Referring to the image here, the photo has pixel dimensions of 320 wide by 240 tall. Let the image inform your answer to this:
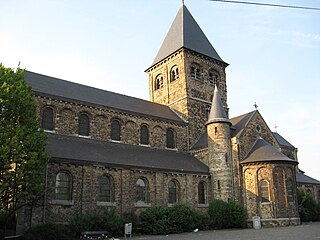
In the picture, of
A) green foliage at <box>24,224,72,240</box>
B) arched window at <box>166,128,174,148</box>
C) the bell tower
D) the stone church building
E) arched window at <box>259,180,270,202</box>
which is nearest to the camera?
green foliage at <box>24,224,72,240</box>

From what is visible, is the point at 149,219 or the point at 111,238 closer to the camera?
the point at 111,238

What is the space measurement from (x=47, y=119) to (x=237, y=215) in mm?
16537

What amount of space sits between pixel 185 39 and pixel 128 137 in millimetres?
15268

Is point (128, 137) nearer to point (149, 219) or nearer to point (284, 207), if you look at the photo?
point (149, 219)

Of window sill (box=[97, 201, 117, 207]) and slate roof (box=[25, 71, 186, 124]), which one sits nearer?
window sill (box=[97, 201, 117, 207])

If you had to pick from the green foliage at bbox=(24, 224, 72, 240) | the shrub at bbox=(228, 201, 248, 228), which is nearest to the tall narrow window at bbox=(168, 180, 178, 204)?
the shrub at bbox=(228, 201, 248, 228)

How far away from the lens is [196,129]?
35.9m

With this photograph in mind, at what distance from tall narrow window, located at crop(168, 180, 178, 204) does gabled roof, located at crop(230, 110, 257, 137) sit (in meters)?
7.56

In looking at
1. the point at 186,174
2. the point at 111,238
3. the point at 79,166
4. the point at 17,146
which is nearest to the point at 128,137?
the point at 186,174

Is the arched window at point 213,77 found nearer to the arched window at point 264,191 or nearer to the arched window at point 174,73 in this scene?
the arched window at point 174,73

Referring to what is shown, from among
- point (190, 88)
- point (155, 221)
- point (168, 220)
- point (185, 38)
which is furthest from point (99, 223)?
point (185, 38)

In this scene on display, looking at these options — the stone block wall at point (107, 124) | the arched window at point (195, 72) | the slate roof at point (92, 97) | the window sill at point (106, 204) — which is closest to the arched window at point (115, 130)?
the stone block wall at point (107, 124)

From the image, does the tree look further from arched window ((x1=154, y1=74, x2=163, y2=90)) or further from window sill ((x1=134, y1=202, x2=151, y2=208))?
arched window ((x1=154, y1=74, x2=163, y2=90))

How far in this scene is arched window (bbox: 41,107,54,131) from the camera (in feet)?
85.6
